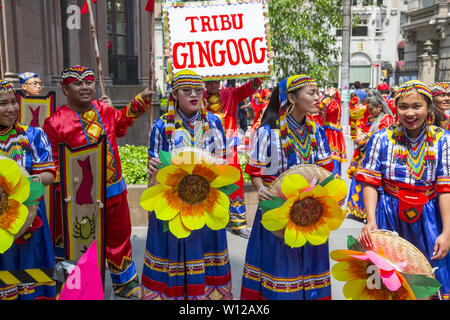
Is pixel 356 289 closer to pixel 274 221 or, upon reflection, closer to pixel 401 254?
pixel 401 254

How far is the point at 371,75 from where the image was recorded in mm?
44719

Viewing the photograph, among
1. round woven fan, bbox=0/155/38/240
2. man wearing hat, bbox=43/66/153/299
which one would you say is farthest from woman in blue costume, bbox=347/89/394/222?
round woven fan, bbox=0/155/38/240

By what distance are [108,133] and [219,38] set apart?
1.78 m

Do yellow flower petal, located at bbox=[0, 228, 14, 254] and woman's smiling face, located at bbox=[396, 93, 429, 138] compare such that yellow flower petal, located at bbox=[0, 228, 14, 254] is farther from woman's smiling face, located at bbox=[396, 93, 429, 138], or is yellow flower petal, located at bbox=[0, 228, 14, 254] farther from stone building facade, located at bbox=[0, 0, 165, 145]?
woman's smiling face, located at bbox=[396, 93, 429, 138]

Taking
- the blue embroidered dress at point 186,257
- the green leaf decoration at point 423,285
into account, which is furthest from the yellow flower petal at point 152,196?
the green leaf decoration at point 423,285

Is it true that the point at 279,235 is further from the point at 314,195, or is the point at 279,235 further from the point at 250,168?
the point at 250,168

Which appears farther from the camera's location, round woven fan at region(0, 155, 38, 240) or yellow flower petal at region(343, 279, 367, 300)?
round woven fan at region(0, 155, 38, 240)

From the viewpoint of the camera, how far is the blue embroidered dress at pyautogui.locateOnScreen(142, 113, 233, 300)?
3.21 m

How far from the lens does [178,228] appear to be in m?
2.78

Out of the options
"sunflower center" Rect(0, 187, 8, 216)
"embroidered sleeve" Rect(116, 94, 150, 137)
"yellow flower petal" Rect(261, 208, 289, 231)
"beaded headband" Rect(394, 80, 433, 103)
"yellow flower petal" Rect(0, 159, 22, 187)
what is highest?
"beaded headband" Rect(394, 80, 433, 103)

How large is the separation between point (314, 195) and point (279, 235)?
37cm

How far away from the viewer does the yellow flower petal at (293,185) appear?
258cm

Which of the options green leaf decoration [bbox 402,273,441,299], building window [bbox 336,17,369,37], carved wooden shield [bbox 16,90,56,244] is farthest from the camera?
building window [bbox 336,17,369,37]

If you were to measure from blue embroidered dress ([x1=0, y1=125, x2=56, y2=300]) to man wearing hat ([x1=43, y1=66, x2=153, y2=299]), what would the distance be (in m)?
0.62
